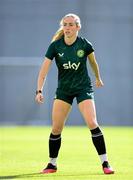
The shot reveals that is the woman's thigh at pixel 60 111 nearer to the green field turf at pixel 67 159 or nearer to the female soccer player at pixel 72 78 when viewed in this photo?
the female soccer player at pixel 72 78

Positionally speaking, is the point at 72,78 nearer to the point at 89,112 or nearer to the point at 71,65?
the point at 71,65

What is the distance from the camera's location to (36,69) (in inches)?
1065

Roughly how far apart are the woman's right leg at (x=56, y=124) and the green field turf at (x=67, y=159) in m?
0.16

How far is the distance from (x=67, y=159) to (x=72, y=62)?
3023mm

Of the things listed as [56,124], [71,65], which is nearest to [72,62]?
[71,65]

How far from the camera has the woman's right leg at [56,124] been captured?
950cm

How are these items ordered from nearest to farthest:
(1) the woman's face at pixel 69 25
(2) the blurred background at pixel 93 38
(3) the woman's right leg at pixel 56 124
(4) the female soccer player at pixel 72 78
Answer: (1) the woman's face at pixel 69 25 < (4) the female soccer player at pixel 72 78 < (3) the woman's right leg at pixel 56 124 < (2) the blurred background at pixel 93 38

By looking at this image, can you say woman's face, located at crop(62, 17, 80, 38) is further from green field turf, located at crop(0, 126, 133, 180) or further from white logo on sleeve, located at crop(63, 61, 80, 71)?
green field turf, located at crop(0, 126, 133, 180)

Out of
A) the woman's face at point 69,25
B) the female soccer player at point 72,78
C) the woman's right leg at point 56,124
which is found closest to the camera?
the woman's face at point 69,25

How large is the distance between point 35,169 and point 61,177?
4.08 feet

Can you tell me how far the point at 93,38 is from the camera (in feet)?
98.7

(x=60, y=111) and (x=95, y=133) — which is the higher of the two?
(x=60, y=111)

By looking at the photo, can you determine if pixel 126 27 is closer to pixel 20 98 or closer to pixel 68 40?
pixel 20 98

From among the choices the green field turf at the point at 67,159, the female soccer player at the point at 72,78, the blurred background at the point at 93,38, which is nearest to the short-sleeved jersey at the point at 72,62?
the female soccer player at the point at 72,78
